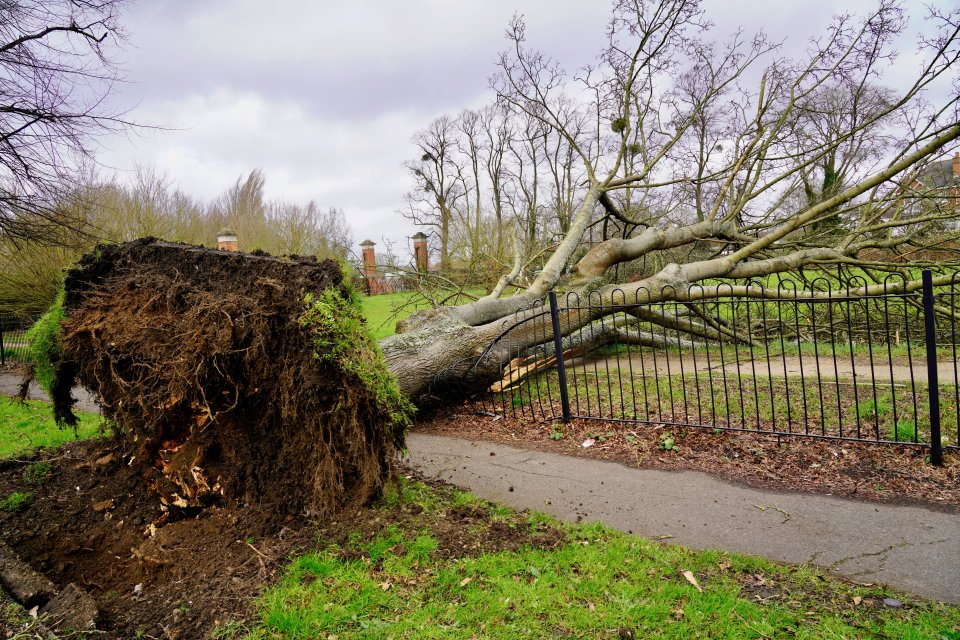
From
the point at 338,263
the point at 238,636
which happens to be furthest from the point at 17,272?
the point at 238,636

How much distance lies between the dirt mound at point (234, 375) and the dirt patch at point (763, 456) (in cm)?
235

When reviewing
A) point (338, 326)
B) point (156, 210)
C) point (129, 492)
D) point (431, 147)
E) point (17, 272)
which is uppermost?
point (431, 147)

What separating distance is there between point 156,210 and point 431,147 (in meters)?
15.8

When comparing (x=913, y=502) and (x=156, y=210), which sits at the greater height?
(x=156, y=210)

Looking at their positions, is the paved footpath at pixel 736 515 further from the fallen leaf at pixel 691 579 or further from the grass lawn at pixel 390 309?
the grass lawn at pixel 390 309

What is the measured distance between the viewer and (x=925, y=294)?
4.07 meters

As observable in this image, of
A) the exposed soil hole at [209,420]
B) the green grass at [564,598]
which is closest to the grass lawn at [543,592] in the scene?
the green grass at [564,598]

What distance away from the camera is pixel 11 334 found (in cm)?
1413

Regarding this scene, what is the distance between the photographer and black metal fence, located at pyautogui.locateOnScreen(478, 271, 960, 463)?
15.5 feet

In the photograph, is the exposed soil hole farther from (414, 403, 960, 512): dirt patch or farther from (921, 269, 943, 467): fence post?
(921, 269, 943, 467): fence post

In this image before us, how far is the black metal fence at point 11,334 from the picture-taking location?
1308 centimetres

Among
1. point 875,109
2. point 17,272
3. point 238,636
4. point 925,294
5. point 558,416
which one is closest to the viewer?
point 238,636

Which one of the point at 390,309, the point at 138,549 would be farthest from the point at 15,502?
the point at 390,309

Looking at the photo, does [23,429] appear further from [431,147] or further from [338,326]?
[431,147]
